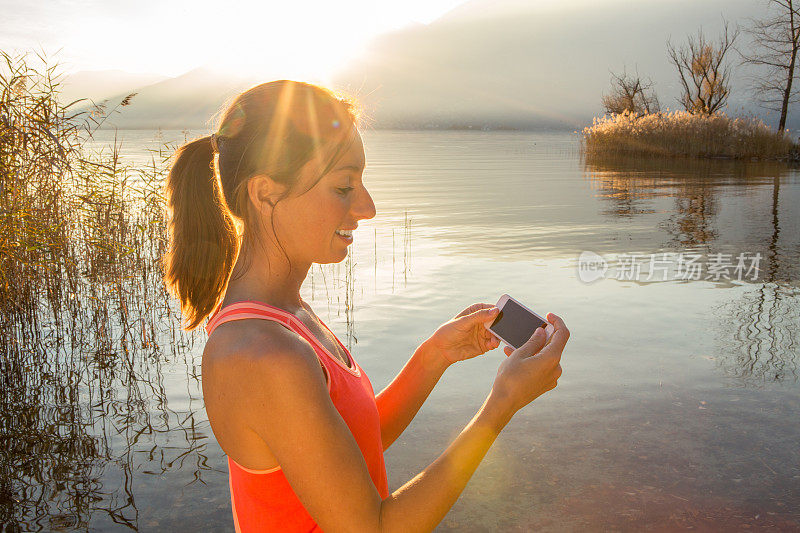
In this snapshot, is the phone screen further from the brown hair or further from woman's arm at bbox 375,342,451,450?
the brown hair

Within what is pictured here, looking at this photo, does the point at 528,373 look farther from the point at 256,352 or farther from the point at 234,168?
the point at 234,168

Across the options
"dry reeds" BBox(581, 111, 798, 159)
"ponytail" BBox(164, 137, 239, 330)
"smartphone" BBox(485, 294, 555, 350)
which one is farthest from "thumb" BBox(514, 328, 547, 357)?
"dry reeds" BBox(581, 111, 798, 159)

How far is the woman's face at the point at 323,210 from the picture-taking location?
1.80 metres

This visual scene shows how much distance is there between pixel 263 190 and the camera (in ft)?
5.89

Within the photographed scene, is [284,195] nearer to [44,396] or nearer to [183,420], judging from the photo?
[183,420]

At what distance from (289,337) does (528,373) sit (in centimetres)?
69

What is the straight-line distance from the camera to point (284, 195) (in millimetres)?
1789

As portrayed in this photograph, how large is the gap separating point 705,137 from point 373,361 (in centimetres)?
3301

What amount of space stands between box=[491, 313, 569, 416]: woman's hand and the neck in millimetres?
629

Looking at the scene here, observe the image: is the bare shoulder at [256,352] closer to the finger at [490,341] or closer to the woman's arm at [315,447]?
the woman's arm at [315,447]

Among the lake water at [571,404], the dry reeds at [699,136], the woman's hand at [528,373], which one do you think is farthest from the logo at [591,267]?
the dry reeds at [699,136]

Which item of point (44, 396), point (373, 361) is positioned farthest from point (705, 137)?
point (44, 396)

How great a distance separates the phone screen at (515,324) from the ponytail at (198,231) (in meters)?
0.93

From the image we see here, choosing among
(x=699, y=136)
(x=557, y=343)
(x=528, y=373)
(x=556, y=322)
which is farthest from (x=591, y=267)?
(x=699, y=136)
